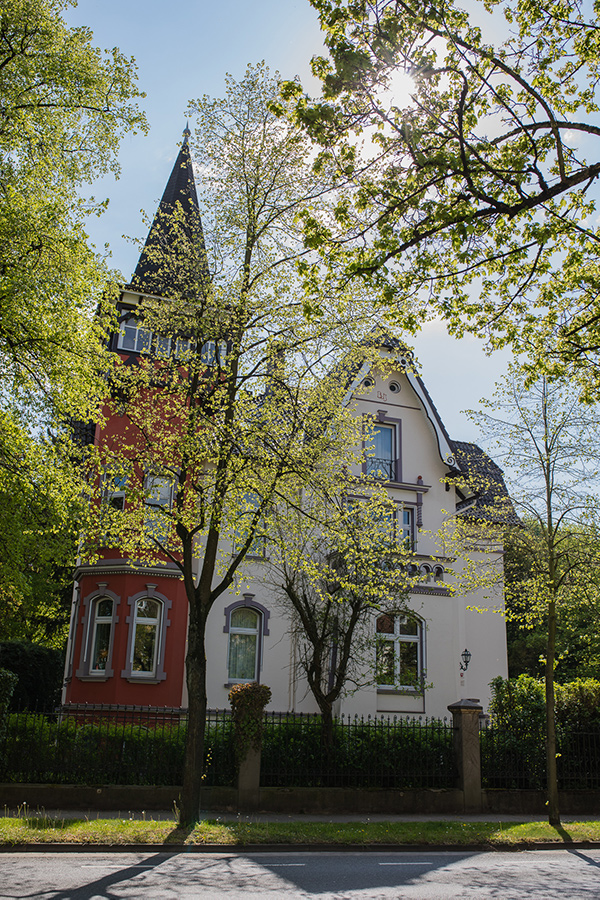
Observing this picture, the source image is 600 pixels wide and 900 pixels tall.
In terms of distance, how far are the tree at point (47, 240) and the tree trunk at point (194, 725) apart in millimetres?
3920

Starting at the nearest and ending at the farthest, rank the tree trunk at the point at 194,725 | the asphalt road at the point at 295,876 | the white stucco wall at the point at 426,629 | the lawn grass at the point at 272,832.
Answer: the asphalt road at the point at 295,876, the lawn grass at the point at 272,832, the tree trunk at the point at 194,725, the white stucco wall at the point at 426,629

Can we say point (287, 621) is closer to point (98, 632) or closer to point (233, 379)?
point (98, 632)

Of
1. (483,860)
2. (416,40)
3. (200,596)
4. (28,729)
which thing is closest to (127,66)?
(416,40)

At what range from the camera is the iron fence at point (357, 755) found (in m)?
14.7

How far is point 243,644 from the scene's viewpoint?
22.7 m

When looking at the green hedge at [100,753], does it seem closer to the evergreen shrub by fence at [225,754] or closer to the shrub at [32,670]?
the evergreen shrub by fence at [225,754]

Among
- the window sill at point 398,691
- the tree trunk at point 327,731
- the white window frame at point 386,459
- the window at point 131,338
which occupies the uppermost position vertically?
the window at point 131,338

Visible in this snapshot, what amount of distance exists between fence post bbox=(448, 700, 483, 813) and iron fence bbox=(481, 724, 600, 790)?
634 millimetres

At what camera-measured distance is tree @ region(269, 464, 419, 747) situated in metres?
13.8

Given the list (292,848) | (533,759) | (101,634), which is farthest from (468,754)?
(101,634)

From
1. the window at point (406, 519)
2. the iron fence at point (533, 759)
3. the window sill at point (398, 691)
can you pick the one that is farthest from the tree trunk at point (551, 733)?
the window at point (406, 519)

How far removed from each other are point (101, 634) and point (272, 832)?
37.8ft

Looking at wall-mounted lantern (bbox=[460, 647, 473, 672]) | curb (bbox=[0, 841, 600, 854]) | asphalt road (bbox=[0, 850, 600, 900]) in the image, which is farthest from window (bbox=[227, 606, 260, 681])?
asphalt road (bbox=[0, 850, 600, 900])

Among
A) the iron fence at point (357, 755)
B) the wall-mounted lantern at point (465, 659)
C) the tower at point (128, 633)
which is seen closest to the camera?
the iron fence at point (357, 755)
